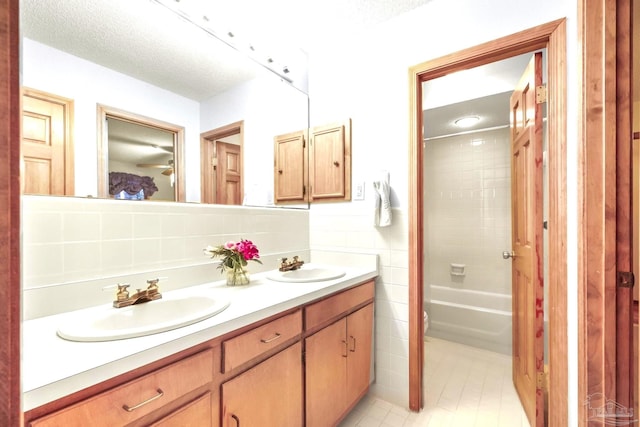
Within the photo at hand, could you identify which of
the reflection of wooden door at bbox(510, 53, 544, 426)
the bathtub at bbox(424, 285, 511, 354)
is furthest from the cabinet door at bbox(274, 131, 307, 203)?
the bathtub at bbox(424, 285, 511, 354)

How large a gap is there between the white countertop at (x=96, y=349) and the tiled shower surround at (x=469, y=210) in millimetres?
2395

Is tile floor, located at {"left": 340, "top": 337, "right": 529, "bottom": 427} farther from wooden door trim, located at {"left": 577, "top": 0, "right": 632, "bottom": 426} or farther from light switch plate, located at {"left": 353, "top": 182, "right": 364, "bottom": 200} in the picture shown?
light switch plate, located at {"left": 353, "top": 182, "right": 364, "bottom": 200}

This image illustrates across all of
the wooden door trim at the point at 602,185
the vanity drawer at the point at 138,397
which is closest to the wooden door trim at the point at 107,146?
the vanity drawer at the point at 138,397

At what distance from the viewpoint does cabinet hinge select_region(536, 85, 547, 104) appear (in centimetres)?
138

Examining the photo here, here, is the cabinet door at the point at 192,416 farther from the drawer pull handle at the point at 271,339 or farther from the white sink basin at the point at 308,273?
the white sink basin at the point at 308,273

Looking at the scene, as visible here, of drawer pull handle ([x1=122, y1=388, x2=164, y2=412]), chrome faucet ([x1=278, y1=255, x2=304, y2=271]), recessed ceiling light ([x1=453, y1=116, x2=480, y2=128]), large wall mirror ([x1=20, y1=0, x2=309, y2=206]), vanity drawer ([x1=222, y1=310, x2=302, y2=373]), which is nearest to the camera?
drawer pull handle ([x1=122, y1=388, x2=164, y2=412])

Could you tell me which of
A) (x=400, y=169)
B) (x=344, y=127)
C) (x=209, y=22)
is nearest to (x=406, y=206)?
(x=400, y=169)

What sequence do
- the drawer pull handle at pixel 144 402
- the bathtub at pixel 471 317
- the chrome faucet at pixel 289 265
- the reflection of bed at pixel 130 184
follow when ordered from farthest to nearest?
the bathtub at pixel 471 317 < the chrome faucet at pixel 289 265 < the reflection of bed at pixel 130 184 < the drawer pull handle at pixel 144 402

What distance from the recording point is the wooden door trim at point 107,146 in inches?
45.1

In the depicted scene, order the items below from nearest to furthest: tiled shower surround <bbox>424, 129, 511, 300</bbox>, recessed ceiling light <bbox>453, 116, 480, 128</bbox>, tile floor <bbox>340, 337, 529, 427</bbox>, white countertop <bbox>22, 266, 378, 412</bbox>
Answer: white countertop <bbox>22, 266, 378, 412</bbox>
tile floor <bbox>340, 337, 529, 427</bbox>
recessed ceiling light <bbox>453, 116, 480, 128</bbox>
tiled shower surround <bbox>424, 129, 511, 300</bbox>

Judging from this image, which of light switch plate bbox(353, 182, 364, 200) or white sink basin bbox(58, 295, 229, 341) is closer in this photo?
white sink basin bbox(58, 295, 229, 341)

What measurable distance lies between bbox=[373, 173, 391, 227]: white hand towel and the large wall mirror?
0.77m

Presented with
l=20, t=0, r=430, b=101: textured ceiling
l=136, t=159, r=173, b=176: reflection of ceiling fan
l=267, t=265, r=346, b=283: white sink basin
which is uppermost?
l=20, t=0, r=430, b=101: textured ceiling

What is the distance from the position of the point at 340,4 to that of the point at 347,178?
1043mm
